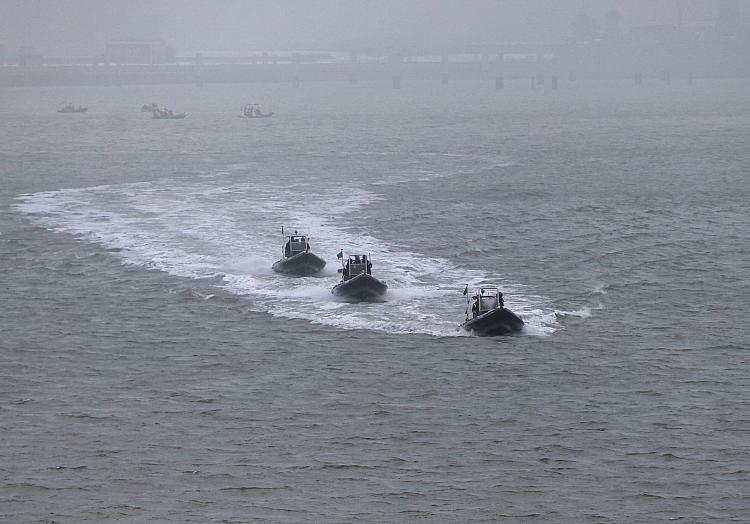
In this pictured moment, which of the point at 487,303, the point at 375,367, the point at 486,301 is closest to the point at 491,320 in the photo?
the point at 487,303

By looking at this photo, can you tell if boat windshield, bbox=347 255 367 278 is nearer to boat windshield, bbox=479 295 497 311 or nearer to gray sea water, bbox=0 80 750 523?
gray sea water, bbox=0 80 750 523

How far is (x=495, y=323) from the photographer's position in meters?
61.7

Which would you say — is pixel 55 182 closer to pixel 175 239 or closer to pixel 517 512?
pixel 175 239

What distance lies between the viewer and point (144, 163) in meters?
158

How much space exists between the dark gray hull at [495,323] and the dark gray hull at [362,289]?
28.7 ft

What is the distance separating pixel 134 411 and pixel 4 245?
44113 millimetres

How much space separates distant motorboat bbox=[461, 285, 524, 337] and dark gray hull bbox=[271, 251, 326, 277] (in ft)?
55.1

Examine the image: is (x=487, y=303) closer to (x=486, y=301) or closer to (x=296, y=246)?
(x=486, y=301)

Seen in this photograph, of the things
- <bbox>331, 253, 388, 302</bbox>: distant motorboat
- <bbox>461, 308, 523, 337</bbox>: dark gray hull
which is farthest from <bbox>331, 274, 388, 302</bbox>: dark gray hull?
<bbox>461, 308, 523, 337</bbox>: dark gray hull

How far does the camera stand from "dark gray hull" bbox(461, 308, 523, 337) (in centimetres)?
6169

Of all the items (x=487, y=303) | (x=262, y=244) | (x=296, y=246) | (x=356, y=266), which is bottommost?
(x=262, y=244)

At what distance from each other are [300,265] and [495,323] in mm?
19298

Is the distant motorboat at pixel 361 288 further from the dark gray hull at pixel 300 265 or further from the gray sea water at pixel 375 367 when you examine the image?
the dark gray hull at pixel 300 265

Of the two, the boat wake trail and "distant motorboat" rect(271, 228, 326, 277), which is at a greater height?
"distant motorboat" rect(271, 228, 326, 277)
